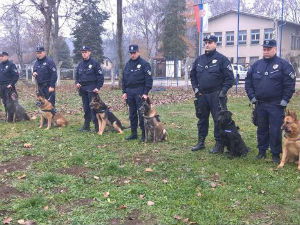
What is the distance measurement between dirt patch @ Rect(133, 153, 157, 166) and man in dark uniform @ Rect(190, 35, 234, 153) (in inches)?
49.9

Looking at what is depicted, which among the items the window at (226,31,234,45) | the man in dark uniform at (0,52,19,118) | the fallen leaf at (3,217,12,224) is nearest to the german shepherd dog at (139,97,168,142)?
the fallen leaf at (3,217,12,224)

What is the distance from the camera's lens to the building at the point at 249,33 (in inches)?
1550

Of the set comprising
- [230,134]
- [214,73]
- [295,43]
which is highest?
[295,43]

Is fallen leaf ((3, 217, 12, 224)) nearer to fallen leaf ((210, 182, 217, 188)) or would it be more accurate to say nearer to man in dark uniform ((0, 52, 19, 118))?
fallen leaf ((210, 182, 217, 188))

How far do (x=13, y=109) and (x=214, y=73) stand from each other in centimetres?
680

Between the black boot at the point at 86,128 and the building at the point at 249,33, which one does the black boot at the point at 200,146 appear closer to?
the black boot at the point at 86,128

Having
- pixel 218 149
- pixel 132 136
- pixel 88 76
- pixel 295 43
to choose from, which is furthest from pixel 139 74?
pixel 295 43

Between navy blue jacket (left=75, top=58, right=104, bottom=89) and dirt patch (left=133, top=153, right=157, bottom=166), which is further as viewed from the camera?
navy blue jacket (left=75, top=58, right=104, bottom=89)

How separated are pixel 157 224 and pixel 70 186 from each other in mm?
1702

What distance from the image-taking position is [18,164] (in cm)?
590

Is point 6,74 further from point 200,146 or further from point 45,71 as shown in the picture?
point 200,146

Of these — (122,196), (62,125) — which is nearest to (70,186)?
(122,196)

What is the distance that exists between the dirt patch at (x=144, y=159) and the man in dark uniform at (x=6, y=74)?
5.72m

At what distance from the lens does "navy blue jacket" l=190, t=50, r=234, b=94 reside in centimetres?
618
